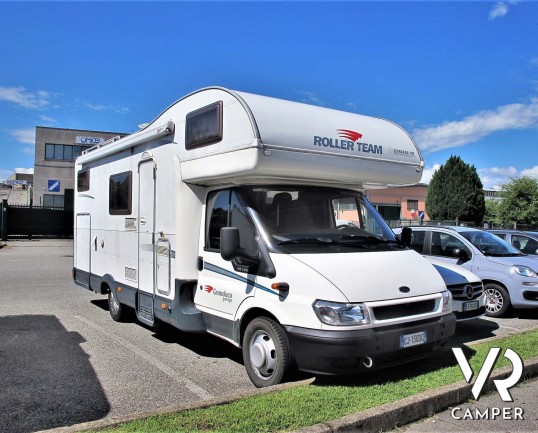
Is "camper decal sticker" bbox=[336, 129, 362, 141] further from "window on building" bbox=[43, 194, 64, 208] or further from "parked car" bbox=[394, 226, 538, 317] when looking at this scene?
"window on building" bbox=[43, 194, 64, 208]

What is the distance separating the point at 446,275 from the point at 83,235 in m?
6.54

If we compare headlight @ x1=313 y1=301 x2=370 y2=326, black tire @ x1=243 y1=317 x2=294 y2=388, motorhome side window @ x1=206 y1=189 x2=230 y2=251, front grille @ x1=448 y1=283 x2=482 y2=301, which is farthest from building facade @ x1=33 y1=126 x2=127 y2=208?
headlight @ x1=313 y1=301 x2=370 y2=326

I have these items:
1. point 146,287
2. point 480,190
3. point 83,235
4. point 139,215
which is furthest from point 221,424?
point 480,190

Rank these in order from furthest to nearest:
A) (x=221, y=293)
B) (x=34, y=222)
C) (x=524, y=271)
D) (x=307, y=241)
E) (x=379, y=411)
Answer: (x=34, y=222) < (x=524, y=271) < (x=221, y=293) < (x=307, y=241) < (x=379, y=411)

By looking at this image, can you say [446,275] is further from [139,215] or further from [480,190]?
[480,190]

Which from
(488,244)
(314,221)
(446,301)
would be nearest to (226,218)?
(314,221)

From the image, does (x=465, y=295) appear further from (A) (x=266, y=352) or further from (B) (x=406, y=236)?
(A) (x=266, y=352)

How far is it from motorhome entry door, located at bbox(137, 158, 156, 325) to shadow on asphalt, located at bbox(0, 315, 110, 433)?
1.00 m

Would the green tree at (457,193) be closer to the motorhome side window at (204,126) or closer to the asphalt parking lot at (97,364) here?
the asphalt parking lot at (97,364)

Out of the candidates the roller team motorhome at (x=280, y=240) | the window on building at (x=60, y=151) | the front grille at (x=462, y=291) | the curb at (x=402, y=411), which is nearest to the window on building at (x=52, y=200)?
the window on building at (x=60, y=151)

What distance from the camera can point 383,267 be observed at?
4883 mm

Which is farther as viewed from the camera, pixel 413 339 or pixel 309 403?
pixel 413 339

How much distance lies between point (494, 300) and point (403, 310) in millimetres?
5073

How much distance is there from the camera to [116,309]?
26.3 feet
